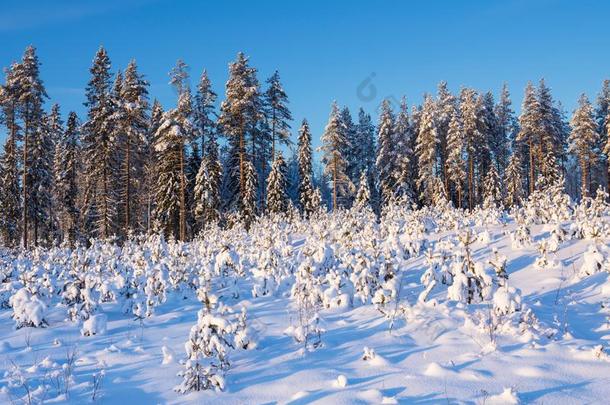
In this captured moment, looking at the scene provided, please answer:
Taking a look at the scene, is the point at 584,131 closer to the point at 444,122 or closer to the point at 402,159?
the point at 444,122

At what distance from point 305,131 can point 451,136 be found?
14.4 m

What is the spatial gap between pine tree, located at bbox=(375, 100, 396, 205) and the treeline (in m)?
0.13

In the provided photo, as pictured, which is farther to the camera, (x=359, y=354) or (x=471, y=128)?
(x=471, y=128)

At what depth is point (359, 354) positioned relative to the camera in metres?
5.96

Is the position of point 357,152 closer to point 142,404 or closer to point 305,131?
point 305,131

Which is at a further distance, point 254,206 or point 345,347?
point 254,206

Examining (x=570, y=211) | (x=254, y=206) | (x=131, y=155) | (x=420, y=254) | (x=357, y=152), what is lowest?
(x=420, y=254)

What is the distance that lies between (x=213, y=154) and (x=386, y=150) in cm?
1899

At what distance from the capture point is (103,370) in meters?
5.70

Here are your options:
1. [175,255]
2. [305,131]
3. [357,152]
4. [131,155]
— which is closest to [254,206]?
[131,155]

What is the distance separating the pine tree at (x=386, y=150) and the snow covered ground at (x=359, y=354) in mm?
37966

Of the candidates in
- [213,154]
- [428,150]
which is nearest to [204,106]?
[213,154]

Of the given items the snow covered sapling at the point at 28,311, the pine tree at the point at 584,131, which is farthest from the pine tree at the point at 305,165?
the snow covered sapling at the point at 28,311

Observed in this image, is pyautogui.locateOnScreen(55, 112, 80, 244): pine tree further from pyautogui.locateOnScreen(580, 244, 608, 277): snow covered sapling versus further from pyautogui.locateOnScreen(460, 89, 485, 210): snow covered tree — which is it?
pyautogui.locateOnScreen(580, 244, 608, 277): snow covered sapling
